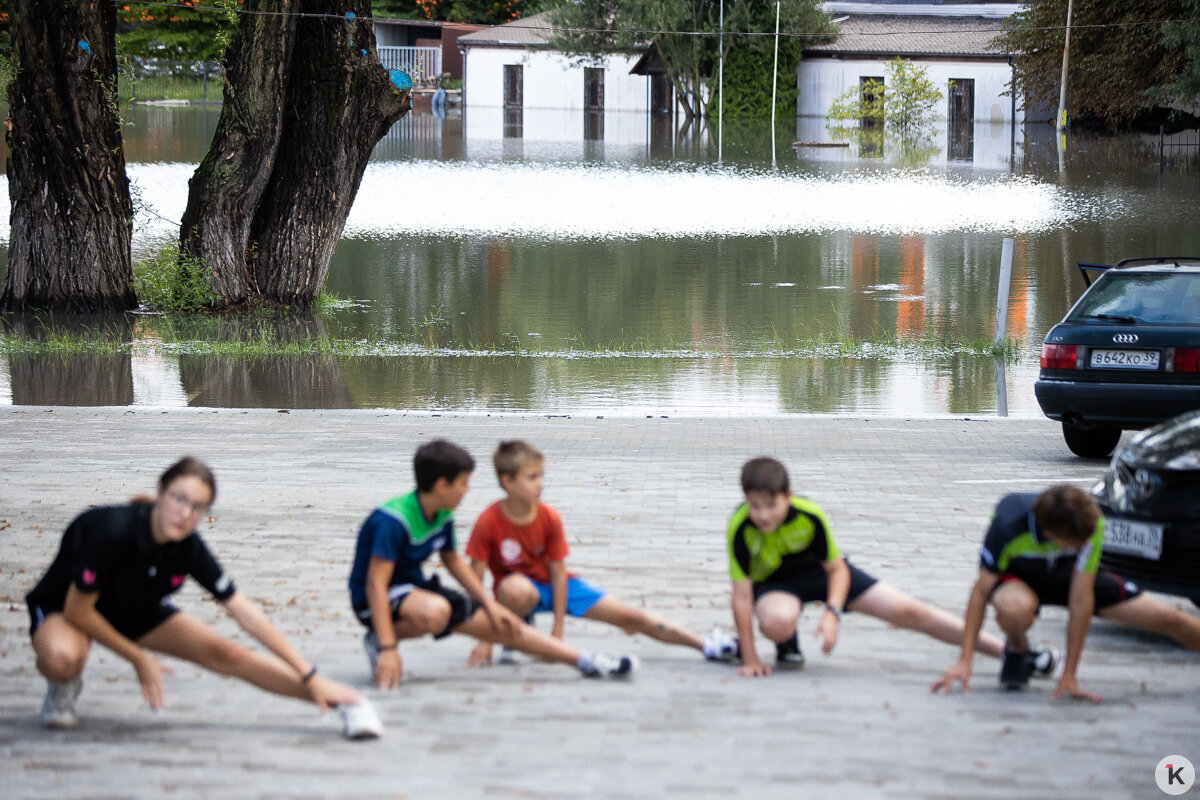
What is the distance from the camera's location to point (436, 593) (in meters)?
5.21

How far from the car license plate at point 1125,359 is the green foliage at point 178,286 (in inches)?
518

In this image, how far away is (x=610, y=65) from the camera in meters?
81.0

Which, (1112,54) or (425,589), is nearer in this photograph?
(425,589)

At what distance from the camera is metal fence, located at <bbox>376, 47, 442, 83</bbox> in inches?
3578

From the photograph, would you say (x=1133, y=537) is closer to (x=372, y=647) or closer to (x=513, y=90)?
(x=372, y=647)

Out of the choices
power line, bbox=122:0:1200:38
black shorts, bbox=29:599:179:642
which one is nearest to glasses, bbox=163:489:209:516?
black shorts, bbox=29:599:179:642

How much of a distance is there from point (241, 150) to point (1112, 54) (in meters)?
45.0

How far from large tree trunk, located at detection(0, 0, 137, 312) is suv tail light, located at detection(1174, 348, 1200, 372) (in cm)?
1427

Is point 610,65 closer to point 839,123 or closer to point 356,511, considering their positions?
point 839,123

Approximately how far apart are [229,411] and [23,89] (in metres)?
8.59

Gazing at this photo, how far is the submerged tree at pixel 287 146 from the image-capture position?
19.3 meters

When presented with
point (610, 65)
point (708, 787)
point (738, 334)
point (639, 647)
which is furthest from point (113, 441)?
point (610, 65)

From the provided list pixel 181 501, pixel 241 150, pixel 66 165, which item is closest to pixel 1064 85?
pixel 241 150

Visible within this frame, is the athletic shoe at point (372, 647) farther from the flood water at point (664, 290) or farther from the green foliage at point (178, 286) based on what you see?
the green foliage at point (178, 286)
